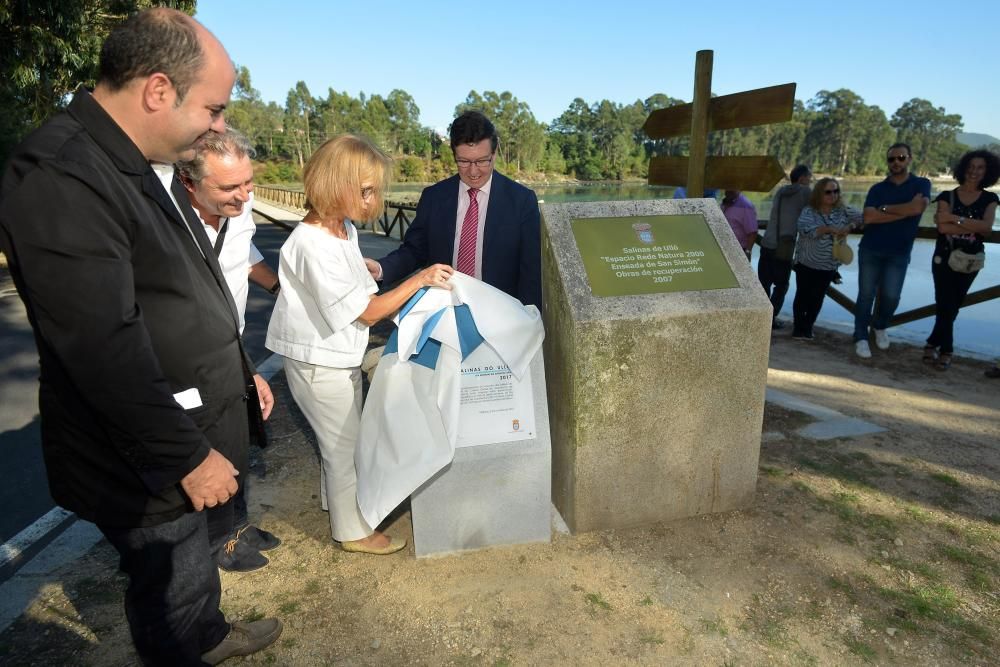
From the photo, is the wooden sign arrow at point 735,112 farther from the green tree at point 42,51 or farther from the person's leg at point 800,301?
the green tree at point 42,51

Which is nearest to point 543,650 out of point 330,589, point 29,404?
point 330,589

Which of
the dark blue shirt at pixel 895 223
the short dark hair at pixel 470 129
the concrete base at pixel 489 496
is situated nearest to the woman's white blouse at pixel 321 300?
the concrete base at pixel 489 496

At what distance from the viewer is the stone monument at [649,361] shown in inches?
99.2

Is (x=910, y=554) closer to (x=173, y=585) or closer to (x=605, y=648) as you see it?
(x=605, y=648)

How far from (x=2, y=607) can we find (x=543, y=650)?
2.06 m

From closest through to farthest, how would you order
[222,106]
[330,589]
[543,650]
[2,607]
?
[222,106] < [543,650] < [2,607] < [330,589]

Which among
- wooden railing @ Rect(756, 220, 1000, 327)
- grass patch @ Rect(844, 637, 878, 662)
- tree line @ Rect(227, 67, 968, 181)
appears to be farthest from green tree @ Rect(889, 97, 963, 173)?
grass patch @ Rect(844, 637, 878, 662)

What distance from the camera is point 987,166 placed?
511cm

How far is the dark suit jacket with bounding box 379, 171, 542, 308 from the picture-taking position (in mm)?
3086

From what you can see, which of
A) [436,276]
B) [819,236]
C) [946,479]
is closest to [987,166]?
[819,236]

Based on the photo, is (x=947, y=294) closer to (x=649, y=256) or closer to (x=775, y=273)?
(x=775, y=273)

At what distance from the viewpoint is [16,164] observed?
121 centimetres

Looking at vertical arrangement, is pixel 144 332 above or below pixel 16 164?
below

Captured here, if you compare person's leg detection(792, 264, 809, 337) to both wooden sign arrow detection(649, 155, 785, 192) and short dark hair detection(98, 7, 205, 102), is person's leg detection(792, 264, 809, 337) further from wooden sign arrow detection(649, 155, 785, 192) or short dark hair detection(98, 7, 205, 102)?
short dark hair detection(98, 7, 205, 102)
